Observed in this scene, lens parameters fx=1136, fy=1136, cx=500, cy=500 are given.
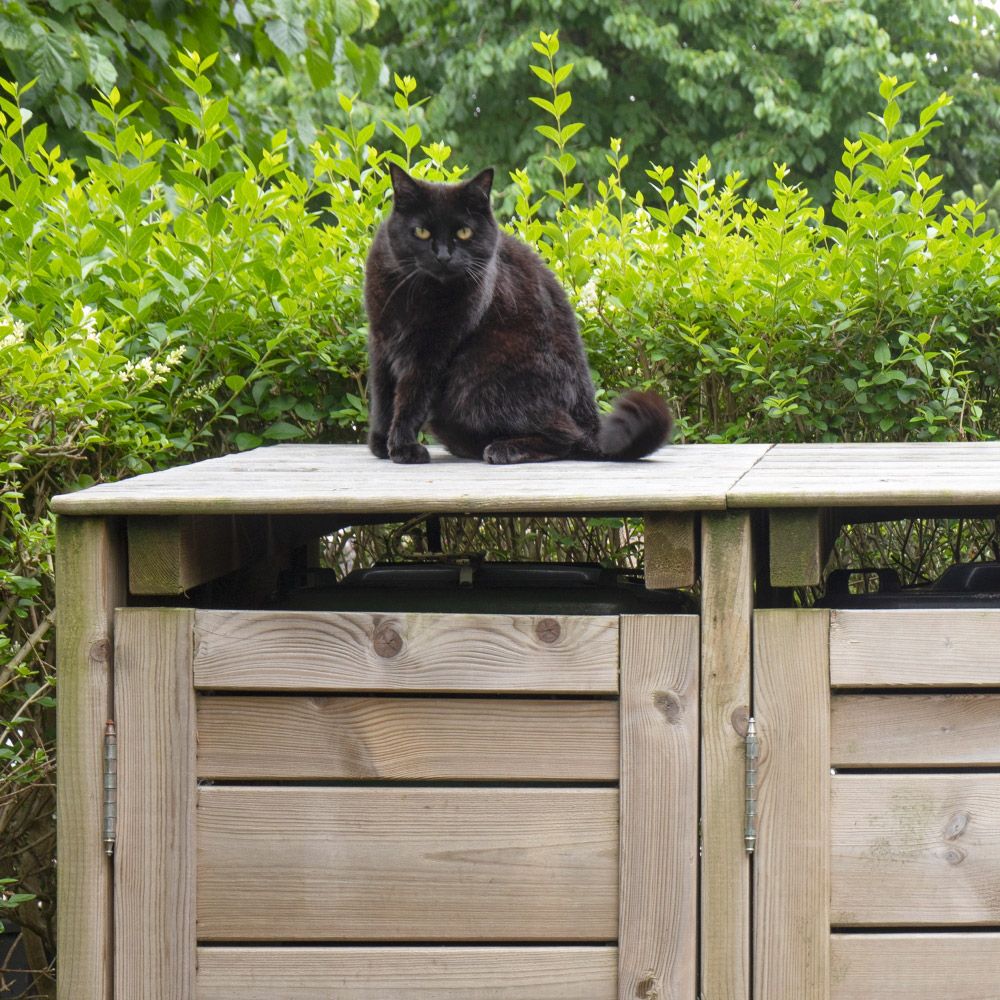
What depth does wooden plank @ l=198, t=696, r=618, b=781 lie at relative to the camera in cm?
145

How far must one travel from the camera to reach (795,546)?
57.2 inches

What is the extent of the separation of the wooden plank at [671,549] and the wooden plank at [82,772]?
70 cm

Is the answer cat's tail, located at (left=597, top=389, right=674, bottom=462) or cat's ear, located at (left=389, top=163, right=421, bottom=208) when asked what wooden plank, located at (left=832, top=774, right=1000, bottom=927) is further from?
cat's ear, located at (left=389, top=163, right=421, bottom=208)

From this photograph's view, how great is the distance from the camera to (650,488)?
4.77ft

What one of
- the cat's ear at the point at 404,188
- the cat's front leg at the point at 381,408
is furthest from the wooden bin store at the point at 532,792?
the cat's ear at the point at 404,188

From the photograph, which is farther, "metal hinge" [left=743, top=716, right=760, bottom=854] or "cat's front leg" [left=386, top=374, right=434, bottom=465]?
"cat's front leg" [left=386, top=374, right=434, bottom=465]

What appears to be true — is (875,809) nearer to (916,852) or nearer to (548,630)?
(916,852)

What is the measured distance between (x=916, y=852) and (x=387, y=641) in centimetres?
72

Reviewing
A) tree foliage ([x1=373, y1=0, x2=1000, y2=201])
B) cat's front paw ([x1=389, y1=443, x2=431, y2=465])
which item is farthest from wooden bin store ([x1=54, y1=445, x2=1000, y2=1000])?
tree foliage ([x1=373, y1=0, x2=1000, y2=201])

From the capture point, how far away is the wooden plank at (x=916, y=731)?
1.45 meters

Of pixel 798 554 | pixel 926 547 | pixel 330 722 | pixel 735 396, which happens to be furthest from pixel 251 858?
pixel 926 547

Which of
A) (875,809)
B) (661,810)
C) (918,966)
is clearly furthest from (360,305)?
(918,966)

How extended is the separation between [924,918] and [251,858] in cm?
86

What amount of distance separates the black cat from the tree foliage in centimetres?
837
